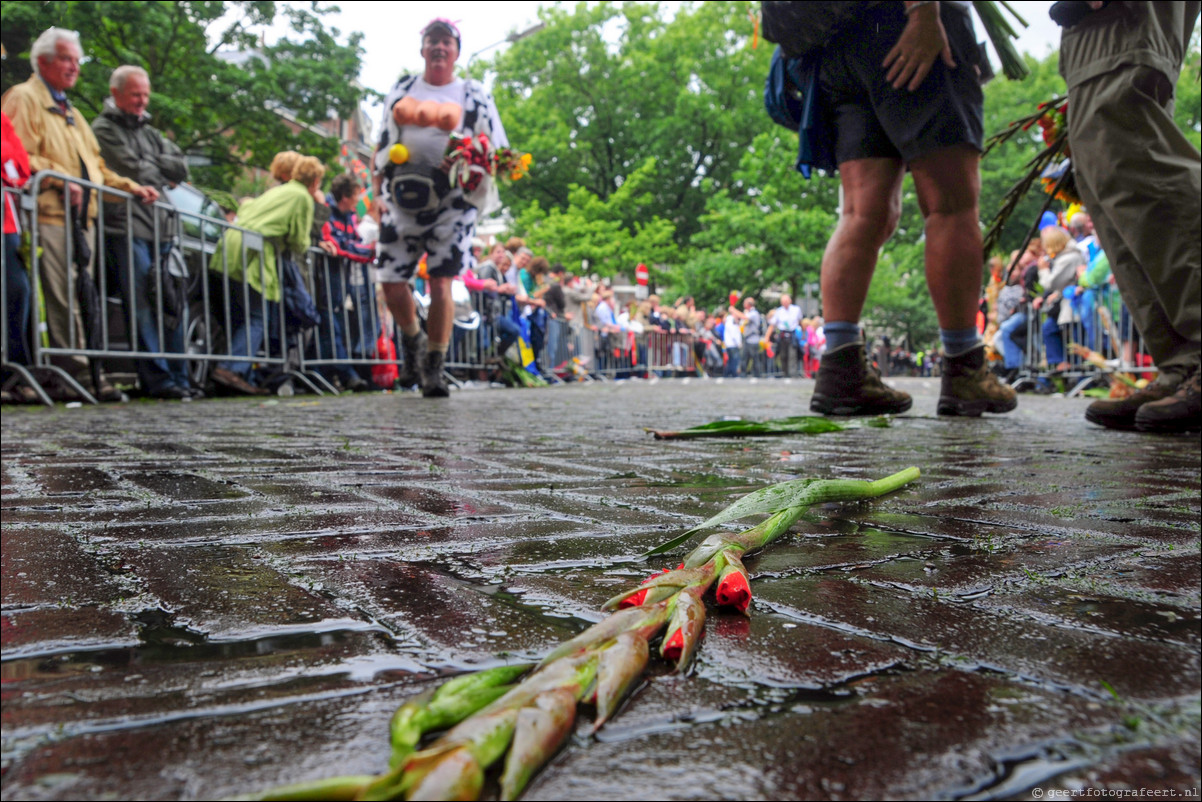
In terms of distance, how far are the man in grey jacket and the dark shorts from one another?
5.06 metres

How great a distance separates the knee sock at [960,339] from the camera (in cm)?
434

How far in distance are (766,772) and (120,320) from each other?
7509 mm

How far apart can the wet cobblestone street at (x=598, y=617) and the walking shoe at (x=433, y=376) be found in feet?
16.4

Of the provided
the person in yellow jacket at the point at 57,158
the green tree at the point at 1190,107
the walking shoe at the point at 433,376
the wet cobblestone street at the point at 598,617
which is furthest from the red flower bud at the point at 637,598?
the green tree at the point at 1190,107

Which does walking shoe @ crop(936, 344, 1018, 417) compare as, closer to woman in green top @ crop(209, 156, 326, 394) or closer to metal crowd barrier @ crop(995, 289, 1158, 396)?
metal crowd barrier @ crop(995, 289, 1158, 396)

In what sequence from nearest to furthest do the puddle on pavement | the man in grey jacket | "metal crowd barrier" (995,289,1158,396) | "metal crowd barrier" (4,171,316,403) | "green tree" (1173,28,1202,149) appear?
the puddle on pavement < "metal crowd barrier" (4,171,316,403) < the man in grey jacket < "metal crowd barrier" (995,289,1158,396) < "green tree" (1173,28,1202,149)

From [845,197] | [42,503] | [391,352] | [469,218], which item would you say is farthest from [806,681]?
[391,352]

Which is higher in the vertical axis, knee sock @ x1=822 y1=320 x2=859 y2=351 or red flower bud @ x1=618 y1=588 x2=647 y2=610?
knee sock @ x1=822 y1=320 x2=859 y2=351

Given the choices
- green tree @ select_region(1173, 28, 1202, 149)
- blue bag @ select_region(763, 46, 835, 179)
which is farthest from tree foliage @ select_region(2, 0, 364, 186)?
green tree @ select_region(1173, 28, 1202, 149)

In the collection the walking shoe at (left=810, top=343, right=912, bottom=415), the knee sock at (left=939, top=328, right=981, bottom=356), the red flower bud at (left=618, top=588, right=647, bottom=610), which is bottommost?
the red flower bud at (left=618, top=588, right=647, bottom=610)

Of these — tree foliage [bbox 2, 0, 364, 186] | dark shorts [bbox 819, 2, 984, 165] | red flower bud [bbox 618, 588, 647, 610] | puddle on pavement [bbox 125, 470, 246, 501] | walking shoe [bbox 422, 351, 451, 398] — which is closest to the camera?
red flower bud [bbox 618, 588, 647, 610]

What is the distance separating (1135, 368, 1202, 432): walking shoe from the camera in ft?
11.2

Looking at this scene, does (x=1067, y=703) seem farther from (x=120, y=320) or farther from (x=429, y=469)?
(x=120, y=320)

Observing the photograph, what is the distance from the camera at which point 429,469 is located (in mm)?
2527
